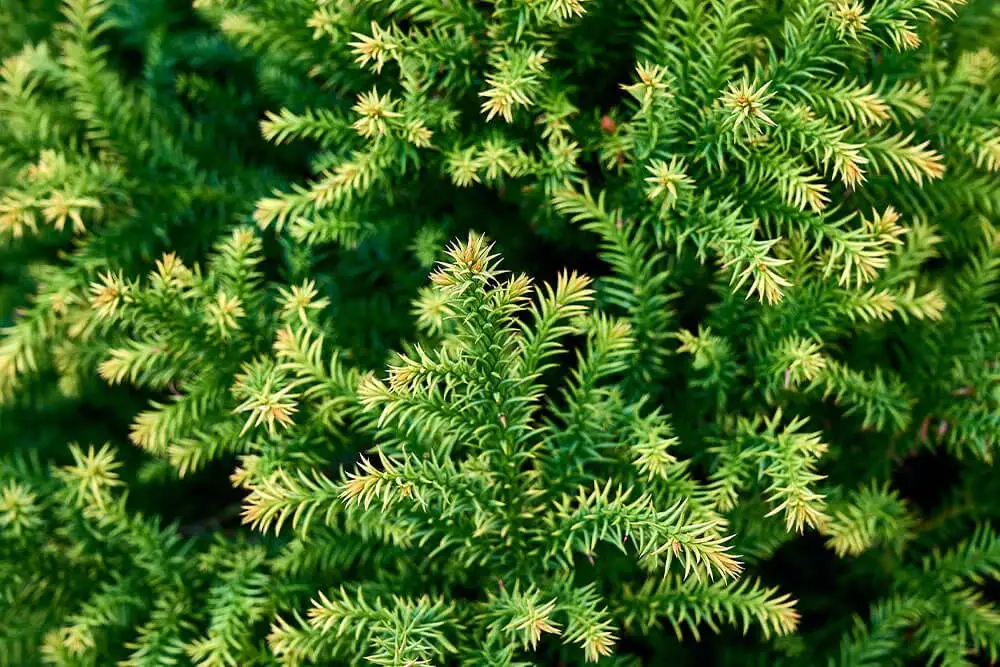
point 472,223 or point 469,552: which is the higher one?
point 472,223

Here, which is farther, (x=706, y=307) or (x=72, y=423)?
(x=72, y=423)

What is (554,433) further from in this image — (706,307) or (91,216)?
→ (91,216)

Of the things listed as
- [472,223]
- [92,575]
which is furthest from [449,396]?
[92,575]

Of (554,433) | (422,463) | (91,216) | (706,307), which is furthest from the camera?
(91,216)

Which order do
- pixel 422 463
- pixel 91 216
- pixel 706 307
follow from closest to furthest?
pixel 422 463
pixel 706 307
pixel 91 216

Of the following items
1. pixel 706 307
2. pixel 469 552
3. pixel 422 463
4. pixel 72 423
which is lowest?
pixel 72 423

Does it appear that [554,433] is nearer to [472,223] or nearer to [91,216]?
[472,223]
